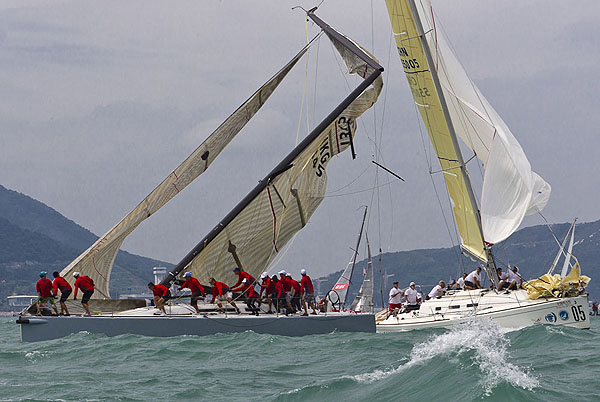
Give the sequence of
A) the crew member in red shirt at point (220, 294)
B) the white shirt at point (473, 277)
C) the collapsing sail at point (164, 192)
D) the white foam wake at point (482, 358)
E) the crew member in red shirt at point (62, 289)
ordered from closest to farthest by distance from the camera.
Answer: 1. the white foam wake at point (482, 358)
2. the crew member in red shirt at point (62, 289)
3. the crew member in red shirt at point (220, 294)
4. the collapsing sail at point (164, 192)
5. the white shirt at point (473, 277)

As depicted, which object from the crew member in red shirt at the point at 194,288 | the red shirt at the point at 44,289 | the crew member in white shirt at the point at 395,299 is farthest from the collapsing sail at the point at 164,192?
the crew member in white shirt at the point at 395,299

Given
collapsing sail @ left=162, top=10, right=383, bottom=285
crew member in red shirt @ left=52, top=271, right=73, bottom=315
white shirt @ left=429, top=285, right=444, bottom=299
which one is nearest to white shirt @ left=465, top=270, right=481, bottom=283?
→ white shirt @ left=429, top=285, right=444, bottom=299

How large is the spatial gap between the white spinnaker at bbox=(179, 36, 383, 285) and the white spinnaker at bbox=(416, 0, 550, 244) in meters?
1.75

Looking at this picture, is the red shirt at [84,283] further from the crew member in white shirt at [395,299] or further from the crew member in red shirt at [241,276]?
the crew member in white shirt at [395,299]

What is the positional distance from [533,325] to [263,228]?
20.4 feet

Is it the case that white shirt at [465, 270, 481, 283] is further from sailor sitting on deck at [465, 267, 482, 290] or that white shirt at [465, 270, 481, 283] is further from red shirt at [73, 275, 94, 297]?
red shirt at [73, 275, 94, 297]

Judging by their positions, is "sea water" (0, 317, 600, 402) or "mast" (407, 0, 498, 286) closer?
"sea water" (0, 317, 600, 402)

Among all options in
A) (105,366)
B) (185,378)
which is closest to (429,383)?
(185,378)

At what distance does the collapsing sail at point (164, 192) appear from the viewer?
19.1 m

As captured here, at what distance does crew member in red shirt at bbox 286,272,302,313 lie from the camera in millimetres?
18625

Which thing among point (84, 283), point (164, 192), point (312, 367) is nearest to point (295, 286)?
point (164, 192)

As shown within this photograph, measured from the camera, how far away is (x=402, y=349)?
575 inches

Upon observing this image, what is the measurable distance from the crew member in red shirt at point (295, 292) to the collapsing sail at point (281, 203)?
1.44m

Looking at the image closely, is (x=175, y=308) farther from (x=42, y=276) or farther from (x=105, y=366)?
(x=105, y=366)
